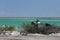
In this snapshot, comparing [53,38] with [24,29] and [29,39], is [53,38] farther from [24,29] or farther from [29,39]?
[24,29]

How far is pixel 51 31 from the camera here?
82.2ft

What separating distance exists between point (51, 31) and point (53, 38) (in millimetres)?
4250

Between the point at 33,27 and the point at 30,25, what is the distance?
2.00 feet

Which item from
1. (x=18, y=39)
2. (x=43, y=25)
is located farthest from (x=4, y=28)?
(x=18, y=39)

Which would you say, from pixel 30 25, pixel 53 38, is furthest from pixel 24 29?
pixel 53 38

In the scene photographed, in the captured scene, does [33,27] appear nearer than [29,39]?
No

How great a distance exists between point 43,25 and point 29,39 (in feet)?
17.8

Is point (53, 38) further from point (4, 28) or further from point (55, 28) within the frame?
point (4, 28)

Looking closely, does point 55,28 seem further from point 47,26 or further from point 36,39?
point 36,39

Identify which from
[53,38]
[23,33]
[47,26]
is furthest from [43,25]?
[53,38]

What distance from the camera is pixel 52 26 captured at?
84.1 ft

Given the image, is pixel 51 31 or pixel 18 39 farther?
pixel 51 31

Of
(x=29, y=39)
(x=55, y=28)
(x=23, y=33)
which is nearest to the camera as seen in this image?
(x=29, y=39)

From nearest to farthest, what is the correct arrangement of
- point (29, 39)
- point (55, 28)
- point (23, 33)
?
1. point (29, 39)
2. point (23, 33)
3. point (55, 28)
